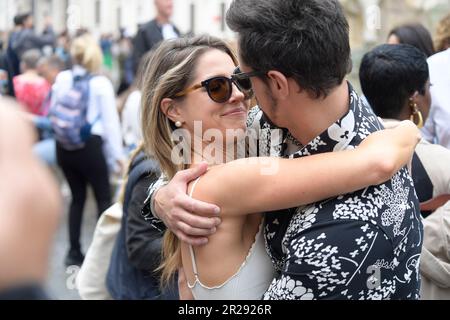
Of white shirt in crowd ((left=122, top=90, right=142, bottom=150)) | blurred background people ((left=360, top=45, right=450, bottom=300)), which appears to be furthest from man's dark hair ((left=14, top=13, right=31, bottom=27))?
blurred background people ((left=360, top=45, right=450, bottom=300))

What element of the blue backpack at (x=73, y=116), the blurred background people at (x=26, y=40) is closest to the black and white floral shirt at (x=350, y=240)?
the blue backpack at (x=73, y=116)

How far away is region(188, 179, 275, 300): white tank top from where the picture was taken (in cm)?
187

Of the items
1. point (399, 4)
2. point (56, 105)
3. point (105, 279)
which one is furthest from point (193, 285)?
point (399, 4)

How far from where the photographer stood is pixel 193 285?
1.98 metres

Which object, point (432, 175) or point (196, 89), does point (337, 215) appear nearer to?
point (196, 89)

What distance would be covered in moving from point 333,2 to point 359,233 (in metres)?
0.56

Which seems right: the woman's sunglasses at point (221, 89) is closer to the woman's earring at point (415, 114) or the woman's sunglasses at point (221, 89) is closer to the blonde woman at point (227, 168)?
the blonde woman at point (227, 168)

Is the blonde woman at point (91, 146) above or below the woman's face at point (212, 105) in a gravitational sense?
below

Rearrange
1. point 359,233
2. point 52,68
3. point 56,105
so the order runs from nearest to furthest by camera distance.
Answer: point 359,233, point 56,105, point 52,68

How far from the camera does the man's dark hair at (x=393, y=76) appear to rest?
2.78m

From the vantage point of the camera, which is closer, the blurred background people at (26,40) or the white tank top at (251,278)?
the white tank top at (251,278)

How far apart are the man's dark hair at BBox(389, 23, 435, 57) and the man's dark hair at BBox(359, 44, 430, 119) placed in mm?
1780

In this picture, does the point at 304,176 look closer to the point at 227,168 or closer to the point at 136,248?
the point at 227,168

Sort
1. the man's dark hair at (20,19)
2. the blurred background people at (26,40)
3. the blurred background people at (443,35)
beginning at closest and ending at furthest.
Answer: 1. the blurred background people at (443,35)
2. the blurred background people at (26,40)
3. the man's dark hair at (20,19)
